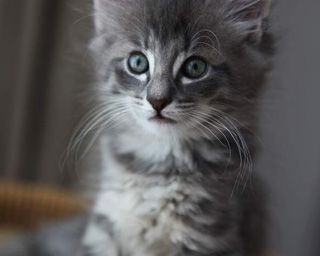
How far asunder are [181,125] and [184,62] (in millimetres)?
135

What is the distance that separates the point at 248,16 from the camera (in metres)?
1.21

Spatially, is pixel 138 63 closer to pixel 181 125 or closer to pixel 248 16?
pixel 181 125

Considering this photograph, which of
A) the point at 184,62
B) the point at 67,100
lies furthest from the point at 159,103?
the point at 67,100

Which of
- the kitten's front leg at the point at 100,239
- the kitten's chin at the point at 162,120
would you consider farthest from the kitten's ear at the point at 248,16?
the kitten's front leg at the point at 100,239

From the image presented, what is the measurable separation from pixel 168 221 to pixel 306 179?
1.10 meters

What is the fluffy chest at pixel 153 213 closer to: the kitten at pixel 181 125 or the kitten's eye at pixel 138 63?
the kitten at pixel 181 125

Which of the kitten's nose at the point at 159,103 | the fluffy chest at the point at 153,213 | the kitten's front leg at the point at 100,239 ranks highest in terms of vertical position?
the kitten's nose at the point at 159,103

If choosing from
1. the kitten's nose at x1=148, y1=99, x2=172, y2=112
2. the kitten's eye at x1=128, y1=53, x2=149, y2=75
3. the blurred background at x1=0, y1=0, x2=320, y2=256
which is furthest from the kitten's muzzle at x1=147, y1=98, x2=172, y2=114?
the blurred background at x1=0, y1=0, x2=320, y2=256

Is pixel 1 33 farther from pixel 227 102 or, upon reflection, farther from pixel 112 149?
pixel 227 102

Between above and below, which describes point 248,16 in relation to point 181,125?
above

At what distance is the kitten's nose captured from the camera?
104 cm

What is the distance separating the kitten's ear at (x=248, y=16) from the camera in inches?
46.5

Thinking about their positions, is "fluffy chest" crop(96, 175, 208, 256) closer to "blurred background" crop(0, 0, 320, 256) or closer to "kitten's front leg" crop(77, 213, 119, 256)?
"kitten's front leg" crop(77, 213, 119, 256)

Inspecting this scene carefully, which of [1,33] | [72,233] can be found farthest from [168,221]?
[1,33]
